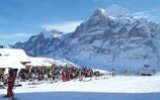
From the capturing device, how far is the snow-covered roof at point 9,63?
21.2 meters

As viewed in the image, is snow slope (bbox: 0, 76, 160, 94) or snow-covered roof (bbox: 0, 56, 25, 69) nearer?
snow-covered roof (bbox: 0, 56, 25, 69)

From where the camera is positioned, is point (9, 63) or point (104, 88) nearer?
point (9, 63)

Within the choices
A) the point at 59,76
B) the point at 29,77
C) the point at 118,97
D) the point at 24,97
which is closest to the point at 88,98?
the point at 118,97

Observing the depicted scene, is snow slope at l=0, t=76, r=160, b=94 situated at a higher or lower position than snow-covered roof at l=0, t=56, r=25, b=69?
lower

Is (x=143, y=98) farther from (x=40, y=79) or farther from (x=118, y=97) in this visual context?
(x=40, y=79)

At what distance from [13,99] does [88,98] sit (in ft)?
11.6

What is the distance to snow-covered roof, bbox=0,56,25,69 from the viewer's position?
69.7 ft

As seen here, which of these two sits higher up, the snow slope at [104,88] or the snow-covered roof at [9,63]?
the snow-covered roof at [9,63]

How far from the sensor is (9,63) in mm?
21484

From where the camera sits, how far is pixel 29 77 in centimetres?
5259

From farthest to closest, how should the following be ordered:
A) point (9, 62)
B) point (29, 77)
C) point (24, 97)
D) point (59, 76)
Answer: point (59, 76), point (29, 77), point (24, 97), point (9, 62)

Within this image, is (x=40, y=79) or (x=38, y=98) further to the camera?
(x=40, y=79)

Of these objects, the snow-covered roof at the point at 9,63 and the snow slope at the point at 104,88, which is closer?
the snow-covered roof at the point at 9,63

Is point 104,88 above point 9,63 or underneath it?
underneath
